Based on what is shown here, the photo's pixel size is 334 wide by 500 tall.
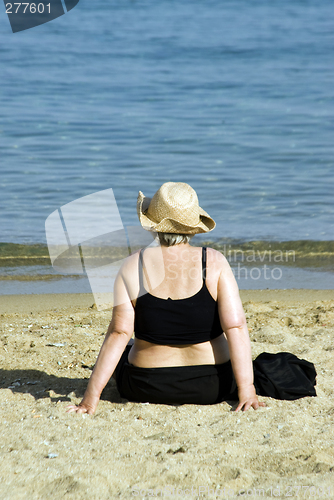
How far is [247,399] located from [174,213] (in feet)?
3.77

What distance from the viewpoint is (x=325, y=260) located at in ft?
22.2

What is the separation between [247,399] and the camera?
286cm

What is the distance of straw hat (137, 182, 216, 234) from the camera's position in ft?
8.63

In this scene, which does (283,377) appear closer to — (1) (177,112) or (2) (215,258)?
(2) (215,258)

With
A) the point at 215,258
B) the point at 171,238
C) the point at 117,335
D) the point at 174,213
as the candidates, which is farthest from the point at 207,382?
the point at 174,213

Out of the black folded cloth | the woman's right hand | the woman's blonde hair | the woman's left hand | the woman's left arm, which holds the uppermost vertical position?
the woman's blonde hair

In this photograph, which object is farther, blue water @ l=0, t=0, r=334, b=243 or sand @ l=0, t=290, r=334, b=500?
blue water @ l=0, t=0, r=334, b=243

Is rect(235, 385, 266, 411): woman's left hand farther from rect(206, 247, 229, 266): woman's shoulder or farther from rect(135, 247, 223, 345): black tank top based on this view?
rect(206, 247, 229, 266): woman's shoulder

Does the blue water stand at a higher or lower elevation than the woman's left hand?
lower

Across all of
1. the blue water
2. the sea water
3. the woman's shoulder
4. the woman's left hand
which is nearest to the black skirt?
the woman's left hand

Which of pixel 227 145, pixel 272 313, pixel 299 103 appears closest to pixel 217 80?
pixel 299 103

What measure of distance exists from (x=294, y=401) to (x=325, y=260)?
406 centimetres

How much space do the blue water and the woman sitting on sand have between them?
4.91m

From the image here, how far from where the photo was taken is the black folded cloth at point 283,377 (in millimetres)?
3047
